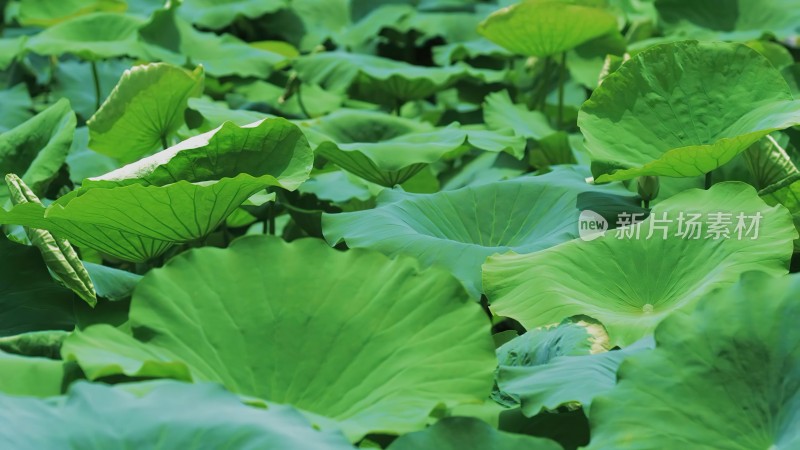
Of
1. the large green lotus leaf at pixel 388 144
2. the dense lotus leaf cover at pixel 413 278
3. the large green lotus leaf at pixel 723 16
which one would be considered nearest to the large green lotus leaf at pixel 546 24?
the dense lotus leaf cover at pixel 413 278

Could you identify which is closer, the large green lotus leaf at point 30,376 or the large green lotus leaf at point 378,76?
the large green lotus leaf at point 30,376

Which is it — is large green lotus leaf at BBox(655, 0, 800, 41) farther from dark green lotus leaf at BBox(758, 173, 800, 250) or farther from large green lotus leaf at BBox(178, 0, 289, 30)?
dark green lotus leaf at BBox(758, 173, 800, 250)

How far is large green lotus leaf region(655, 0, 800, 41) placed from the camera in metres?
2.94

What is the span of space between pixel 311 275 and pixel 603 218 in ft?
1.77

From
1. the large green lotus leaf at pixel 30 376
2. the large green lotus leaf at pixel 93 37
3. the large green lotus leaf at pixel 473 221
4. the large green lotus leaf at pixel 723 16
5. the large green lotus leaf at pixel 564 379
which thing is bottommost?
the large green lotus leaf at pixel 723 16

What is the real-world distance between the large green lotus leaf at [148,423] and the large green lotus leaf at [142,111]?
0.90 meters

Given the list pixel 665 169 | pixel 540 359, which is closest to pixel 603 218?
pixel 665 169

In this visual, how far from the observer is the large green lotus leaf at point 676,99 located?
1536mm

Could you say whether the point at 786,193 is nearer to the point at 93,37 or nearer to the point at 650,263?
the point at 650,263

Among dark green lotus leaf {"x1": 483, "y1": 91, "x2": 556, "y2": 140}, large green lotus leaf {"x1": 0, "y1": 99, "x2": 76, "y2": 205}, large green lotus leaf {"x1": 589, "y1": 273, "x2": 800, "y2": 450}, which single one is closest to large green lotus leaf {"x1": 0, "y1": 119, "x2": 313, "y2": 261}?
large green lotus leaf {"x1": 0, "y1": 99, "x2": 76, "y2": 205}

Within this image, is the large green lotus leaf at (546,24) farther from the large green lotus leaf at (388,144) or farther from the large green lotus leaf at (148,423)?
the large green lotus leaf at (148,423)

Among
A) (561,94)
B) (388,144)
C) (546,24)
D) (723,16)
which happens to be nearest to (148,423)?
(388,144)

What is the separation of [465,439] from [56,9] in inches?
114

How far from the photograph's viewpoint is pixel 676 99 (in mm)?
1564
